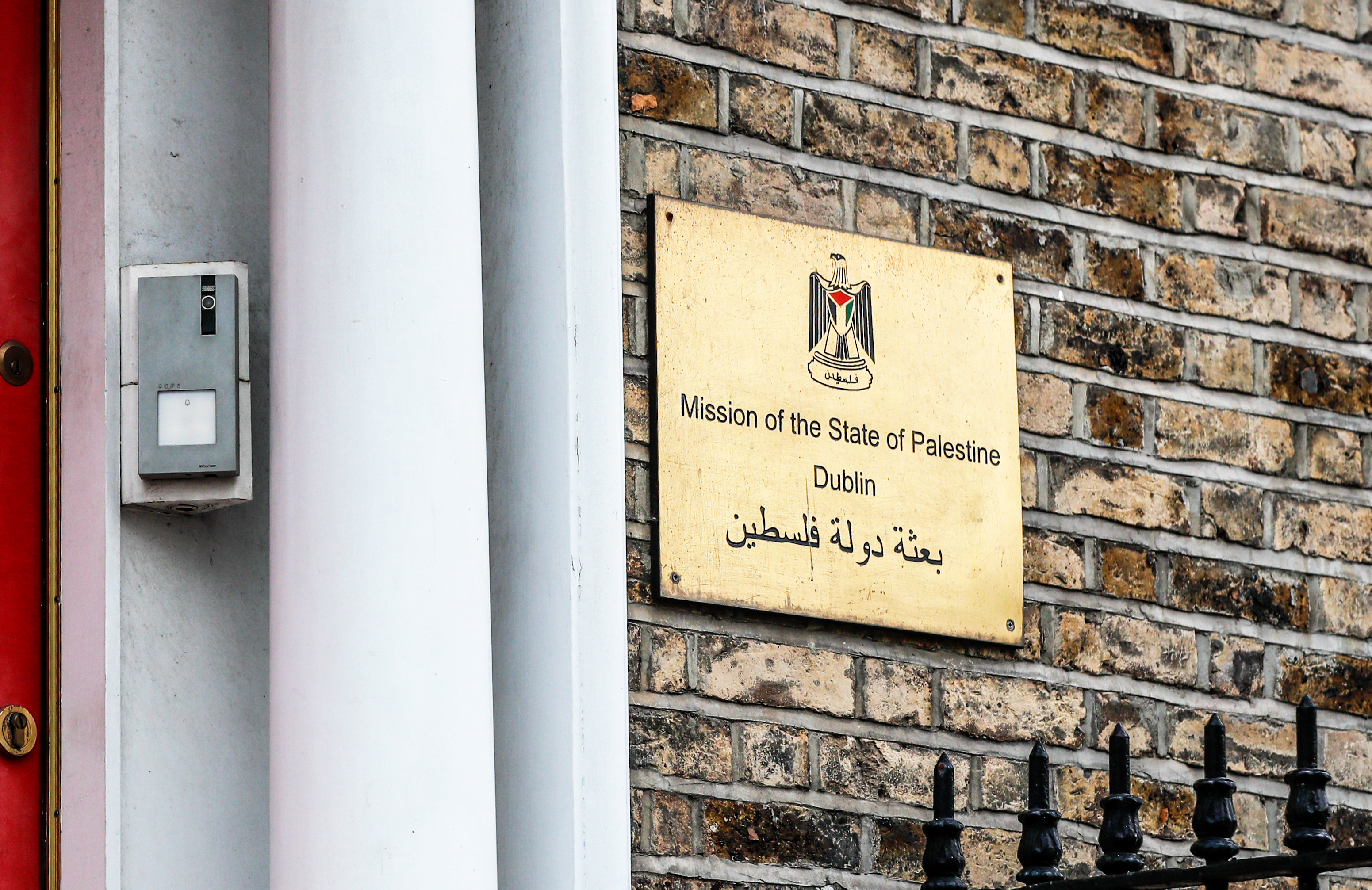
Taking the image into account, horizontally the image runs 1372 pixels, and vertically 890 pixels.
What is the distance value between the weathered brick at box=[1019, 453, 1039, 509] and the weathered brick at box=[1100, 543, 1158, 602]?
15 centimetres

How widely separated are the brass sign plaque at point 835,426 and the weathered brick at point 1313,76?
2.38 feet

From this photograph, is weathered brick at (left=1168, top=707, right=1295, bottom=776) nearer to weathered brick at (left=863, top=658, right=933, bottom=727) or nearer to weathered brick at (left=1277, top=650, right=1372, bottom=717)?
weathered brick at (left=1277, top=650, right=1372, bottom=717)

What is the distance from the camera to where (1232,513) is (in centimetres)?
377

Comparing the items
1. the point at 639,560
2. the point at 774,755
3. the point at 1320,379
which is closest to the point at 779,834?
the point at 774,755

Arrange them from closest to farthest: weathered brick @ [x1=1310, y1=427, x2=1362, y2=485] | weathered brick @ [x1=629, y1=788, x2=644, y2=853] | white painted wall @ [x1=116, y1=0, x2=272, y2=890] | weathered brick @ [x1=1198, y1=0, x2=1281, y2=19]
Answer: white painted wall @ [x1=116, y1=0, x2=272, y2=890], weathered brick @ [x1=629, y1=788, x2=644, y2=853], weathered brick @ [x1=1310, y1=427, x2=1362, y2=485], weathered brick @ [x1=1198, y1=0, x2=1281, y2=19]

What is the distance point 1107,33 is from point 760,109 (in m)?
0.74

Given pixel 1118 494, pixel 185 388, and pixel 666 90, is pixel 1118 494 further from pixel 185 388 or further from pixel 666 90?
pixel 185 388

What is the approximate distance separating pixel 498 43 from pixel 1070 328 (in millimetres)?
1109

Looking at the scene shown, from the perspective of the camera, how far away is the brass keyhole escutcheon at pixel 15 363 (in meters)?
2.97

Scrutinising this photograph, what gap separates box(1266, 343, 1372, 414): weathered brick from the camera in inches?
153

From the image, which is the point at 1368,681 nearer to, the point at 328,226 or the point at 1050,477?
the point at 1050,477

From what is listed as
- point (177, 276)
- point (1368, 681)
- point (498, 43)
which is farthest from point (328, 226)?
point (1368, 681)

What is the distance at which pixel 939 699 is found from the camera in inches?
135

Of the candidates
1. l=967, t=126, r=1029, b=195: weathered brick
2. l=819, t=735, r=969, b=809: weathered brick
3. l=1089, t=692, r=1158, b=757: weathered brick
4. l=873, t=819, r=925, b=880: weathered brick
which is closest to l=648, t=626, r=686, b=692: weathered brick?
l=819, t=735, r=969, b=809: weathered brick
